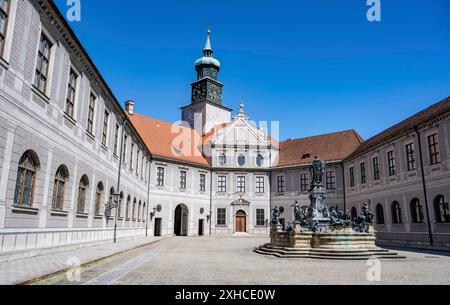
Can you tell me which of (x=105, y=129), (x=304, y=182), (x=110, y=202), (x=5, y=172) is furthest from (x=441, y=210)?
(x=5, y=172)

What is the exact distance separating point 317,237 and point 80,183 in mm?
11506

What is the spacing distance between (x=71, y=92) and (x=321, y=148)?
3248 centimetres

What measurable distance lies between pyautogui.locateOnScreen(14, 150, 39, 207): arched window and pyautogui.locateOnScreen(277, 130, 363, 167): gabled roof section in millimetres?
32624

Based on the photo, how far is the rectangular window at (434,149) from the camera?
23.2 meters

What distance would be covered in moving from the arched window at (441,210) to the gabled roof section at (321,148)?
16.1 meters

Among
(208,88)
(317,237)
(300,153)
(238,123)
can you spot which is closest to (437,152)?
(317,237)

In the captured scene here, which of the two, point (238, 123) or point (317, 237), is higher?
point (238, 123)

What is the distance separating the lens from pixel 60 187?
588 inches

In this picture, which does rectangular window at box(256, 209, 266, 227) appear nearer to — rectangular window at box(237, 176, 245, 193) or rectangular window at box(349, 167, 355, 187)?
rectangular window at box(237, 176, 245, 193)

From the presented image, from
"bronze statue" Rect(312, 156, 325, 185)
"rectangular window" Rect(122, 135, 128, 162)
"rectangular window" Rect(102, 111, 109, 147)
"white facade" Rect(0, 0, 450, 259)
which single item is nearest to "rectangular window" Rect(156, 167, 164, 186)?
"white facade" Rect(0, 0, 450, 259)

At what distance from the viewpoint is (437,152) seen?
76.2ft

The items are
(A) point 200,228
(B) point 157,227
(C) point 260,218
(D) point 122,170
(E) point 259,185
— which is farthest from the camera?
(E) point 259,185

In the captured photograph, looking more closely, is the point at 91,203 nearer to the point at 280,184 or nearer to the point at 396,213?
the point at 396,213
